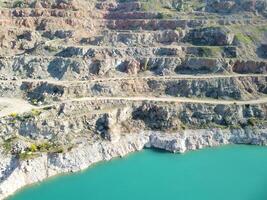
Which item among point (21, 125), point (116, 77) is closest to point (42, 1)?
point (116, 77)

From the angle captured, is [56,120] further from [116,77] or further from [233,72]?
[233,72]

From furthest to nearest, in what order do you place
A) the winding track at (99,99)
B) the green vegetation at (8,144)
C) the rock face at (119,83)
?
1. the winding track at (99,99)
2. the rock face at (119,83)
3. the green vegetation at (8,144)

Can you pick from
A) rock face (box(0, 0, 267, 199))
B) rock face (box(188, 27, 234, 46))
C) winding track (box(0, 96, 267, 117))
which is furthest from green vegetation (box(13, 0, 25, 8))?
rock face (box(188, 27, 234, 46))

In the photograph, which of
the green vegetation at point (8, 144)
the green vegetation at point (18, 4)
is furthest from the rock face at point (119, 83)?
the green vegetation at point (18, 4)

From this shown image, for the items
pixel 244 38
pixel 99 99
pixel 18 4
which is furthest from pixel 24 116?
pixel 244 38

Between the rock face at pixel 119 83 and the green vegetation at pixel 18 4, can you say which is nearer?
the rock face at pixel 119 83

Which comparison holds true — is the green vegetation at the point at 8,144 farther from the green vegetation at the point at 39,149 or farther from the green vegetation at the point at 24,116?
the green vegetation at the point at 24,116

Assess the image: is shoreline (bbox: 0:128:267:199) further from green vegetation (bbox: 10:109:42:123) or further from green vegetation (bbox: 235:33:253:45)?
green vegetation (bbox: 235:33:253:45)
